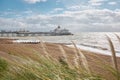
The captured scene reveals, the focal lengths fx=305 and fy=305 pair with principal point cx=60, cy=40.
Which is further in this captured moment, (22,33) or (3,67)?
(22,33)

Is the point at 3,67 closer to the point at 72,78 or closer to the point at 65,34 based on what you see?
the point at 72,78

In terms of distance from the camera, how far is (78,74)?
2.66 metres

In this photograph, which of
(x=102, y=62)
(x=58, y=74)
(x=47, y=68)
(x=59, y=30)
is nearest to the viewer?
(x=102, y=62)

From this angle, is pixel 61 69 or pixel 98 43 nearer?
pixel 61 69

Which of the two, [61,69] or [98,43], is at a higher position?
[61,69]

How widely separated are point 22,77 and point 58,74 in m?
0.84

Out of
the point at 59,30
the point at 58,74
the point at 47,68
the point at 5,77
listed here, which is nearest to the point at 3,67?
the point at 5,77

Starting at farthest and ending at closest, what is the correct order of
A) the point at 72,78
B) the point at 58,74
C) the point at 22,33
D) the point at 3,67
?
the point at 22,33 < the point at 3,67 < the point at 58,74 < the point at 72,78

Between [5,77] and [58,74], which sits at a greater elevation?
[58,74]

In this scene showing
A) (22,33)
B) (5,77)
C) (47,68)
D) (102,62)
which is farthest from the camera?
(22,33)

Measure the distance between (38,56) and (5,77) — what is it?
2.44ft

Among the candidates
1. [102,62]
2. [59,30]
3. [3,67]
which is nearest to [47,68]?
[102,62]

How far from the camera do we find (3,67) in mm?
6070

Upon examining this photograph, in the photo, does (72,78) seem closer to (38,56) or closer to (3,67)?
(38,56)
